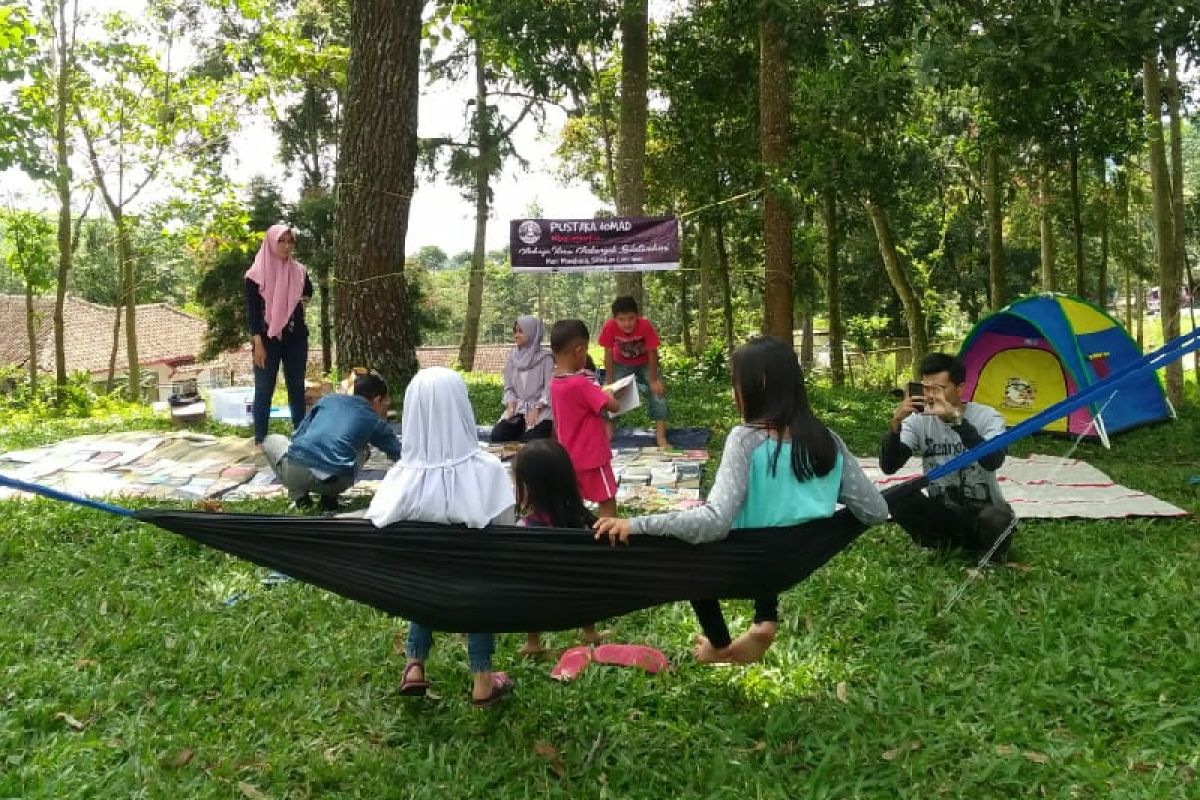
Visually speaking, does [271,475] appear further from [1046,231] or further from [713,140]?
[1046,231]

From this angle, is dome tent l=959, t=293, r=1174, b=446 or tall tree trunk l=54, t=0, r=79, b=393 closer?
dome tent l=959, t=293, r=1174, b=446

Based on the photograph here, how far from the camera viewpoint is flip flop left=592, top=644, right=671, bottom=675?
2.75 metres

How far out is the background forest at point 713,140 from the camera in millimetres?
5203

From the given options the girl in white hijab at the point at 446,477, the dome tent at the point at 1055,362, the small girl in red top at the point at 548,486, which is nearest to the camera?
the girl in white hijab at the point at 446,477

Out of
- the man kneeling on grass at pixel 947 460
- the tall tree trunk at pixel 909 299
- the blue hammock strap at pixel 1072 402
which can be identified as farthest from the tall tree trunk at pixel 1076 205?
the blue hammock strap at pixel 1072 402

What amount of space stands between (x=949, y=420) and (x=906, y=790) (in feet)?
4.99

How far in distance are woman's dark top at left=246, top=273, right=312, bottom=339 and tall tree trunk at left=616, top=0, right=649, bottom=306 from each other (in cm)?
456

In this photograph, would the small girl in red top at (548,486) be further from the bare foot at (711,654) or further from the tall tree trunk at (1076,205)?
the tall tree trunk at (1076,205)

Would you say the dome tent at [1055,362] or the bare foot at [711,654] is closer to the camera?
the bare foot at [711,654]

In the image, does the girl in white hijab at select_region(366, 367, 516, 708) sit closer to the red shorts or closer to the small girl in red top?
the small girl in red top

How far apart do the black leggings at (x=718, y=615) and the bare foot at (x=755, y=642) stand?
3cm

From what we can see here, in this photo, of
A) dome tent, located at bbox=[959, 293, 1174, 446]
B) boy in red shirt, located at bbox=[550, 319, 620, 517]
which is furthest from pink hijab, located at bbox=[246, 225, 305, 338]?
dome tent, located at bbox=[959, 293, 1174, 446]

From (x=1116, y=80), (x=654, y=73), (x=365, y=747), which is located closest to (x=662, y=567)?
(x=365, y=747)

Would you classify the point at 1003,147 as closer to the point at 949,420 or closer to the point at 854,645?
the point at 949,420
